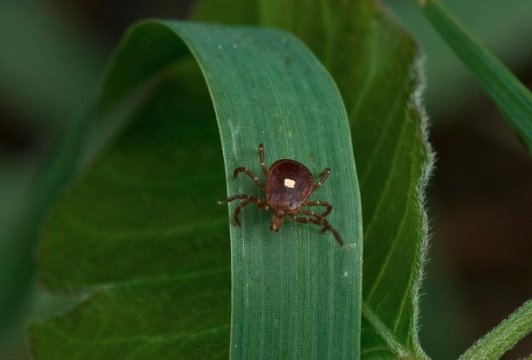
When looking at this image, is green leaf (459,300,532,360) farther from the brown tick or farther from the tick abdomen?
the tick abdomen

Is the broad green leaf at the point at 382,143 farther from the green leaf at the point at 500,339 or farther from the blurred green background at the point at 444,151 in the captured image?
the blurred green background at the point at 444,151

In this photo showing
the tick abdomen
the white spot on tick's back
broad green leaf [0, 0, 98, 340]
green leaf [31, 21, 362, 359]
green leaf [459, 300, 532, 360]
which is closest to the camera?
green leaf [459, 300, 532, 360]

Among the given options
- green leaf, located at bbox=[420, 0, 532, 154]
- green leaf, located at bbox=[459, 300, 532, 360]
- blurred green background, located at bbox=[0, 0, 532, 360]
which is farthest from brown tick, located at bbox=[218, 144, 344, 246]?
blurred green background, located at bbox=[0, 0, 532, 360]

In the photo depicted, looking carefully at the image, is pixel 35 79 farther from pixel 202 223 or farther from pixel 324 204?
pixel 324 204

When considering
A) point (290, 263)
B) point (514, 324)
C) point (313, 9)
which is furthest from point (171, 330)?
point (313, 9)

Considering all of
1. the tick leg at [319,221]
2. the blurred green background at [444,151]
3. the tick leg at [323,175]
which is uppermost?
the blurred green background at [444,151]

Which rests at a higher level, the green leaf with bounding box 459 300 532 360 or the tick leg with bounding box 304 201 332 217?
the tick leg with bounding box 304 201 332 217

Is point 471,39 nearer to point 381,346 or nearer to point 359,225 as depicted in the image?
point 359,225

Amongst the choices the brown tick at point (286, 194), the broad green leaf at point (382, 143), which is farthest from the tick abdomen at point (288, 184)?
the broad green leaf at point (382, 143)
